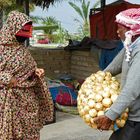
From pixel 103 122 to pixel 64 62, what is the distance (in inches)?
317

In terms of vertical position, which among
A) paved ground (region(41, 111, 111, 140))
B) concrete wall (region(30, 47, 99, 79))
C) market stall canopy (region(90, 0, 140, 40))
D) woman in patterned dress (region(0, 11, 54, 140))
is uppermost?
woman in patterned dress (region(0, 11, 54, 140))

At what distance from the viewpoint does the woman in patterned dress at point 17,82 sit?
4.22 m

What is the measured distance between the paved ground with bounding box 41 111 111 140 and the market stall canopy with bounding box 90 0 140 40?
4.35m

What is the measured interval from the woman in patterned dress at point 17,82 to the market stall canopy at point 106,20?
6632mm

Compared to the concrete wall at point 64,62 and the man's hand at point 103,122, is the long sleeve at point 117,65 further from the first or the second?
the concrete wall at point 64,62

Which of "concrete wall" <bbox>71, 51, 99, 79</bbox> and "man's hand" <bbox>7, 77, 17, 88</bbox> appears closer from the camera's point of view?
"man's hand" <bbox>7, 77, 17, 88</bbox>

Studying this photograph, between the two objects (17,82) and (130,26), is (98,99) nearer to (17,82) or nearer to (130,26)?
(130,26)

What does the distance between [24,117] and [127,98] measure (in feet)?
5.37

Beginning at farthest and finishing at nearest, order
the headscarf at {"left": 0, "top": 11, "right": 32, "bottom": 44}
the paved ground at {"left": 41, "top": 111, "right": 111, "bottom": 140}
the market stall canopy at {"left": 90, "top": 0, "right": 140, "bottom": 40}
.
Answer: the market stall canopy at {"left": 90, "top": 0, "right": 140, "bottom": 40} → the paved ground at {"left": 41, "top": 111, "right": 111, "bottom": 140} → the headscarf at {"left": 0, "top": 11, "right": 32, "bottom": 44}

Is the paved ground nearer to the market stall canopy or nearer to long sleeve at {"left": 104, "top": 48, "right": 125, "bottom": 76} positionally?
long sleeve at {"left": 104, "top": 48, "right": 125, "bottom": 76}

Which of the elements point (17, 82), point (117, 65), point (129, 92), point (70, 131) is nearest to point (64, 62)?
point (70, 131)

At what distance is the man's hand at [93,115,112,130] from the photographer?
303cm

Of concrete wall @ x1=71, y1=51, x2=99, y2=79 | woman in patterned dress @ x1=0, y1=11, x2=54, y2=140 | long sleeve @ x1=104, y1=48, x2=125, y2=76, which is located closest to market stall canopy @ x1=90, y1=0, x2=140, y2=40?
concrete wall @ x1=71, y1=51, x2=99, y2=79

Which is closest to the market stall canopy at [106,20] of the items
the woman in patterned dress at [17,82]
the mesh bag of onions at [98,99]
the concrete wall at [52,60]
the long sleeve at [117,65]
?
the concrete wall at [52,60]
